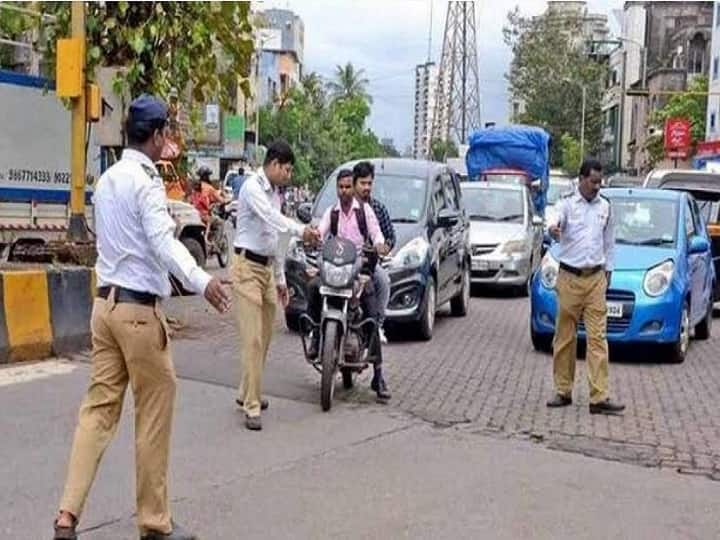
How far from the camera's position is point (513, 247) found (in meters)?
17.4

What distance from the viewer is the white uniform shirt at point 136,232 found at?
480 centimetres

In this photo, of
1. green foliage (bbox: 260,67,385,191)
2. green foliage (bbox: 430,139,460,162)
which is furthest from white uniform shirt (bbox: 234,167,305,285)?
green foliage (bbox: 430,139,460,162)

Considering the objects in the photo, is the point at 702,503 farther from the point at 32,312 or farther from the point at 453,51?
the point at 453,51

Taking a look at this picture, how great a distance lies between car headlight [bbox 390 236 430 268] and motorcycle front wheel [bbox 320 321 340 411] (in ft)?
11.2

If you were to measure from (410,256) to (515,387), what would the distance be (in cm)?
261

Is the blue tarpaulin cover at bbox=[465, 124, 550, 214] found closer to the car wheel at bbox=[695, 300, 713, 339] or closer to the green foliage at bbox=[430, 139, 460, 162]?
the car wheel at bbox=[695, 300, 713, 339]

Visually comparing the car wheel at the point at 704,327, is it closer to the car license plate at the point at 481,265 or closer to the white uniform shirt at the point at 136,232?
the car license plate at the point at 481,265

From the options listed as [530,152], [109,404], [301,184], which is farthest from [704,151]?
[109,404]

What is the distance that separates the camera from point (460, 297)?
14648 millimetres

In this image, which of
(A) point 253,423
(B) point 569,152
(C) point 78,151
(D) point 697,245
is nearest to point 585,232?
(A) point 253,423

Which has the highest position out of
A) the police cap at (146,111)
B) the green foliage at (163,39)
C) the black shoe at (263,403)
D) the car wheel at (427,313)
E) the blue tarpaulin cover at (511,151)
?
the green foliage at (163,39)

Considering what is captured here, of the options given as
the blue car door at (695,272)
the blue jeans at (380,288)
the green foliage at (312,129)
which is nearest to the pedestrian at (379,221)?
the blue jeans at (380,288)

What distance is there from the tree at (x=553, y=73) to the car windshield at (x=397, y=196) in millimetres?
58049

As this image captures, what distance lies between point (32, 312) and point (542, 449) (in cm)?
461
